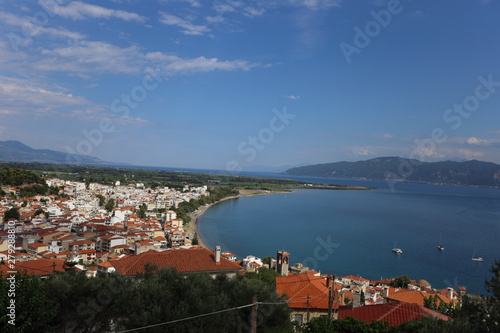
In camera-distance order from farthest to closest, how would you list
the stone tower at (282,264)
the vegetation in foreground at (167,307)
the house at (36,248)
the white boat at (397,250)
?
the white boat at (397,250) → the house at (36,248) → the stone tower at (282,264) → the vegetation in foreground at (167,307)

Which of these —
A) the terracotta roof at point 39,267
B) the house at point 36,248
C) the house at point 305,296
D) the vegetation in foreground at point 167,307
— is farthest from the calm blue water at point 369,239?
the vegetation in foreground at point 167,307

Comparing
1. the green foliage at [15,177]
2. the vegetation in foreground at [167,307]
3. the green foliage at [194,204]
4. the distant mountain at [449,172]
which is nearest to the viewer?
the vegetation in foreground at [167,307]

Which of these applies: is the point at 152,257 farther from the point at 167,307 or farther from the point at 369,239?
the point at 369,239

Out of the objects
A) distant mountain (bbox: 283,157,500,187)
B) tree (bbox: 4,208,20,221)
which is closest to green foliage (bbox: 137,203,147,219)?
tree (bbox: 4,208,20,221)

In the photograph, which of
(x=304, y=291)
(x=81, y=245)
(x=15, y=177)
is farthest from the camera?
(x=15, y=177)

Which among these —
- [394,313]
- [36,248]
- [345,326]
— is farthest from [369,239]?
[345,326]

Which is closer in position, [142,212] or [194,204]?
[142,212]

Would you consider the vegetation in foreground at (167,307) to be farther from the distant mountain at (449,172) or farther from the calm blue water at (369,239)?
the distant mountain at (449,172)
